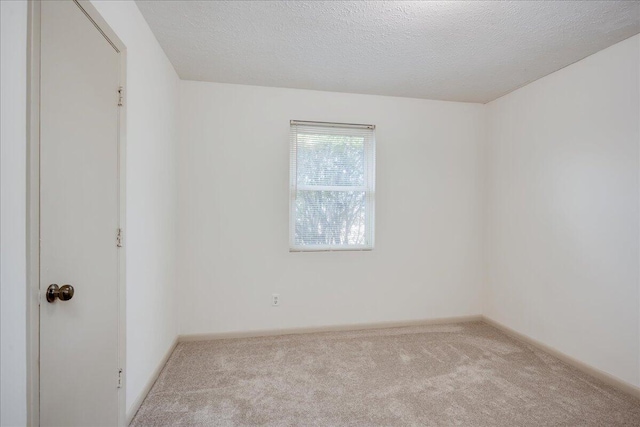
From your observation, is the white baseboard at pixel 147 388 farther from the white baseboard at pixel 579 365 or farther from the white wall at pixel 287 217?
the white baseboard at pixel 579 365

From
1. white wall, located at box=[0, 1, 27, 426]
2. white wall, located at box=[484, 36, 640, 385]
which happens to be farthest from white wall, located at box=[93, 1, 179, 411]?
white wall, located at box=[484, 36, 640, 385]

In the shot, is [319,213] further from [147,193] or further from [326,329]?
[147,193]

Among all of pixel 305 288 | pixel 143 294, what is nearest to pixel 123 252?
pixel 143 294

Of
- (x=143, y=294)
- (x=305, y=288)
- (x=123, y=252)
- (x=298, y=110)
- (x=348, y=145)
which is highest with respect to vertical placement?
(x=298, y=110)

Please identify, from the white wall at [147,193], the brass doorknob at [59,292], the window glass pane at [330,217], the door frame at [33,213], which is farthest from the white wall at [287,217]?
the door frame at [33,213]

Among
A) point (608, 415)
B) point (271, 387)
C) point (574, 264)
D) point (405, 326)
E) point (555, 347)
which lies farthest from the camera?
point (405, 326)

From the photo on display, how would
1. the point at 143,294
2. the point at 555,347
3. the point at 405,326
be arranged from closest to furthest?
the point at 143,294 < the point at 555,347 < the point at 405,326

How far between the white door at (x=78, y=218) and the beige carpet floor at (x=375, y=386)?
70 cm

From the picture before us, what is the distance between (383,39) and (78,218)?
2.32 meters

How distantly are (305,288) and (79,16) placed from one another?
2779mm

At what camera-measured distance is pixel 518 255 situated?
3209 millimetres

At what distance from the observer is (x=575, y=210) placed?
2.62m

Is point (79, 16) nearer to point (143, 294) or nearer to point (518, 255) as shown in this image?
point (143, 294)

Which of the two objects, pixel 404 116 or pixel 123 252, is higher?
pixel 404 116
